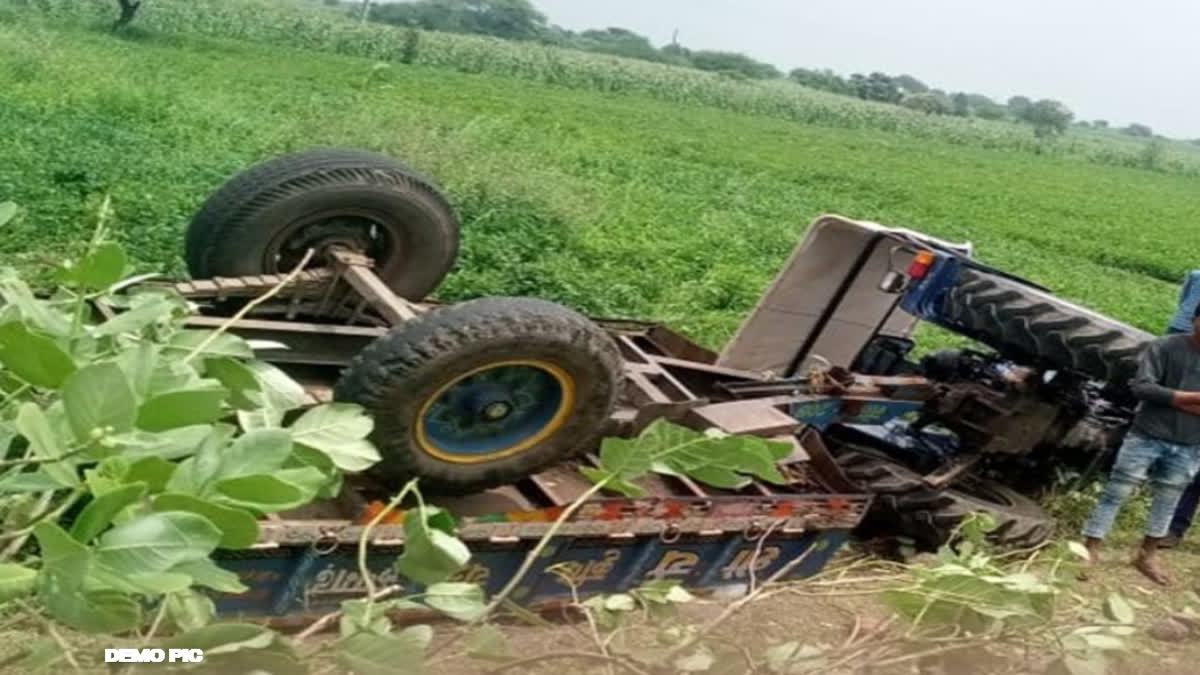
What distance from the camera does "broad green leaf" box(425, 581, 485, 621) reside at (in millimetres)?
1598

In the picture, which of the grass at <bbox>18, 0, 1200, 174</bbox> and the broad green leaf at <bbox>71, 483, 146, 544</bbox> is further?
the grass at <bbox>18, 0, 1200, 174</bbox>

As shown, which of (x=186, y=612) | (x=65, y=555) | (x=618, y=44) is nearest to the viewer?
(x=65, y=555)

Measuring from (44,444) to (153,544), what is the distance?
0.58 feet

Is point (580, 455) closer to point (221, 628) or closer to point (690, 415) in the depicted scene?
point (690, 415)

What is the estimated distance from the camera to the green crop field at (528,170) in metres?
11.2

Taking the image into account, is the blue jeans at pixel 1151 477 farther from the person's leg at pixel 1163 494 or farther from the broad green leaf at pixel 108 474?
the broad green leaf at pixel 108 474

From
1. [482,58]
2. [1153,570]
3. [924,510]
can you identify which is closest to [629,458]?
[924,510]

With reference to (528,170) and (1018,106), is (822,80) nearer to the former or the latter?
(1018,106)

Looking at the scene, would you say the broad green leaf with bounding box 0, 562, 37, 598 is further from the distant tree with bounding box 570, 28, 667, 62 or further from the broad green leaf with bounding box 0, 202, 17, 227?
the distant tree with bounding box 570, 28, 667, 62

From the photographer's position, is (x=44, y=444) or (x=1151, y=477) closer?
(x=44, y=444)

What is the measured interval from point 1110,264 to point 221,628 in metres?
22.3

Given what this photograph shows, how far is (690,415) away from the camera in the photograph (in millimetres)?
5035

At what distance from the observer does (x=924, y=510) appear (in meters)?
6.02

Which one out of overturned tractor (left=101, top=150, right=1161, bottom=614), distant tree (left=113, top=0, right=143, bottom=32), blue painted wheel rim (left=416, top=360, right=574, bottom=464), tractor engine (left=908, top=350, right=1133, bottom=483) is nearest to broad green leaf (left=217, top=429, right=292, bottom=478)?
overturned tractor (left=101, top=150, right=1161, bottom=614)
